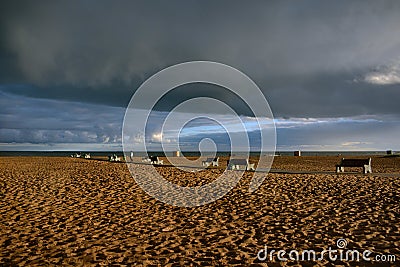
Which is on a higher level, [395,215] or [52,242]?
[395,215]

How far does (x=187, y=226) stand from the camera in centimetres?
880

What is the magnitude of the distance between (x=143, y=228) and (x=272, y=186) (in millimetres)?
7721

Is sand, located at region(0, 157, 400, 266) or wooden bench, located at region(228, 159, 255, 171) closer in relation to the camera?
sand, located at region(0, 157, 400, 266)

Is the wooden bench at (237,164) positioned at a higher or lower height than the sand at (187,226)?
higher

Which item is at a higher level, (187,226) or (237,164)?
(237,164)

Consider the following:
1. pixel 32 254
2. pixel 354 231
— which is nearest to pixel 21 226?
pixel 32 254

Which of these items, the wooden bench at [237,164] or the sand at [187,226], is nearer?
the sand at [187,226]

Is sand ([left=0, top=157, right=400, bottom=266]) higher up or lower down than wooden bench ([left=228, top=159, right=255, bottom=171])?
lower down

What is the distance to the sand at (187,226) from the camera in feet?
21.7

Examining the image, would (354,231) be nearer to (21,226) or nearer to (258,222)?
(258,222)

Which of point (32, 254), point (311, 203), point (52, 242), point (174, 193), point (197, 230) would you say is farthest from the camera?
point (174, 193)

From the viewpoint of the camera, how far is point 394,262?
5.90 metres

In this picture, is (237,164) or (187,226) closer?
(187,226)

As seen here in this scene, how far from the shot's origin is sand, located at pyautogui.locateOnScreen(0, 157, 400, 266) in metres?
6.61
